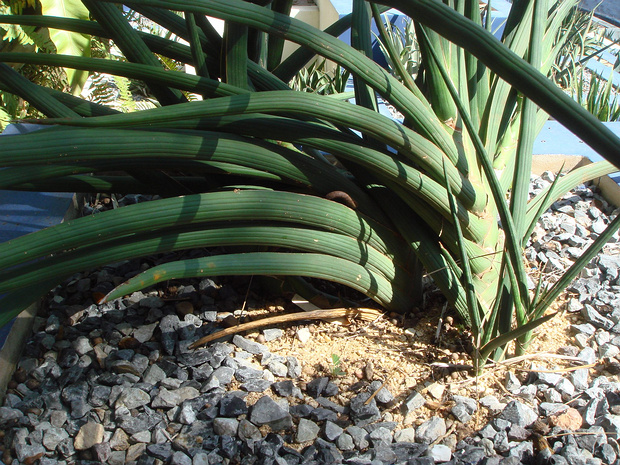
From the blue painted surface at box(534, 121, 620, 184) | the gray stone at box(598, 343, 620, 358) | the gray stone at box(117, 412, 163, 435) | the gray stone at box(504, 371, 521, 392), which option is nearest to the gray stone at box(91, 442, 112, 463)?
the gray stone at box(117, 412, 163, 435)

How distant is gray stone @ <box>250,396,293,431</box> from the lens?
130cm

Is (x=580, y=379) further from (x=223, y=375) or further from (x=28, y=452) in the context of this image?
(x=28, y=452)

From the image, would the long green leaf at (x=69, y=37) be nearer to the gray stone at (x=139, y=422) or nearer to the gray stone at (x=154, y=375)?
the gray stone at (x=154, y=375)

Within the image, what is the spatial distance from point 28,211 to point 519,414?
1.63 meters

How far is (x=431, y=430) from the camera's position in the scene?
1273 millimetres

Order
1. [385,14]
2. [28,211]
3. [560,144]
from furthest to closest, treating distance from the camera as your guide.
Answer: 1. [385,14]
2. [560,144]
3. [28,211]

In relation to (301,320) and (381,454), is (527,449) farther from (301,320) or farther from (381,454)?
(301,320)

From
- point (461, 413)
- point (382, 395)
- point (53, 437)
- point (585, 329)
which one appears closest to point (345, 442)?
point (382, 395)

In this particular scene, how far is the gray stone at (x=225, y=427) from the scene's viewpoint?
→ 4.19 feet

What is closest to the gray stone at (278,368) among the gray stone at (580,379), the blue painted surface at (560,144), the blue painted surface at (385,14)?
the gray stone at (580,379)

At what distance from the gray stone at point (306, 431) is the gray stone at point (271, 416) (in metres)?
0.03

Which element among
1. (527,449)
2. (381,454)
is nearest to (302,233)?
(381,454)

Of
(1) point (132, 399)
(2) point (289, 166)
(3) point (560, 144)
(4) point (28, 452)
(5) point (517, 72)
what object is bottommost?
(4) point (28, 452)

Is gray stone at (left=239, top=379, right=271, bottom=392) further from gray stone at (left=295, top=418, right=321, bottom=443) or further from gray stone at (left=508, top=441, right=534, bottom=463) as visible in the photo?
gray stone at (left=508, top=441, right=534, bottom=463)
